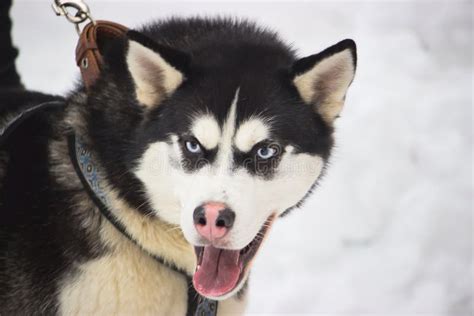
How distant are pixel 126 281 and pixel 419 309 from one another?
1.64 m

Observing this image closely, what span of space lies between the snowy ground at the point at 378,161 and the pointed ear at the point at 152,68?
0.85 m

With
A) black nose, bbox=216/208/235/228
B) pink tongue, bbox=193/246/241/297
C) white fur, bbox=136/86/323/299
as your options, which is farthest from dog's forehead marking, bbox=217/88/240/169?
pink tongue, bbox=193/246/241/297

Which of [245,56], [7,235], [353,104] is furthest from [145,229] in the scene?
[353,104]

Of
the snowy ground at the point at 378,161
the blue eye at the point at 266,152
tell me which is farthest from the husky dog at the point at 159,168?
the snowy ground at the point at 378,161

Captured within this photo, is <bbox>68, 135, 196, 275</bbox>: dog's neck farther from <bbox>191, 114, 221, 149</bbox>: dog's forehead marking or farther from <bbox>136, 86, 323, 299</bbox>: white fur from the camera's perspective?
<bbox>191, 114, 221, 149</bbox>: dog's forehead marking

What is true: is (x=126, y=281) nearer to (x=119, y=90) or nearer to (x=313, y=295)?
(x=119, y=90)

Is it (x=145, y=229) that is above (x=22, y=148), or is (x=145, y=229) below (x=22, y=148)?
below

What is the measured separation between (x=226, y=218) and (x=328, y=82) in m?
0.59

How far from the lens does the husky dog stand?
187 cm

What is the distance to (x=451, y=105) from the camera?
422cm

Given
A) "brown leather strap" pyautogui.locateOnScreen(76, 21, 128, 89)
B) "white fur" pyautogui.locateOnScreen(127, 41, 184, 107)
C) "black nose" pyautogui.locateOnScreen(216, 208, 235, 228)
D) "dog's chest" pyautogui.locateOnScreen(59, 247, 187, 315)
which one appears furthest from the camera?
"brown leather strap" pyautogui.locateOnScreen(76, 21, 128, 89)

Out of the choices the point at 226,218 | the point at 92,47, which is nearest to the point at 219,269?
the point at 226,218

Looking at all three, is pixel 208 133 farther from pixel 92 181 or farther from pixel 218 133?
pixel 92 181

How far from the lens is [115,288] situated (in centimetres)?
197
